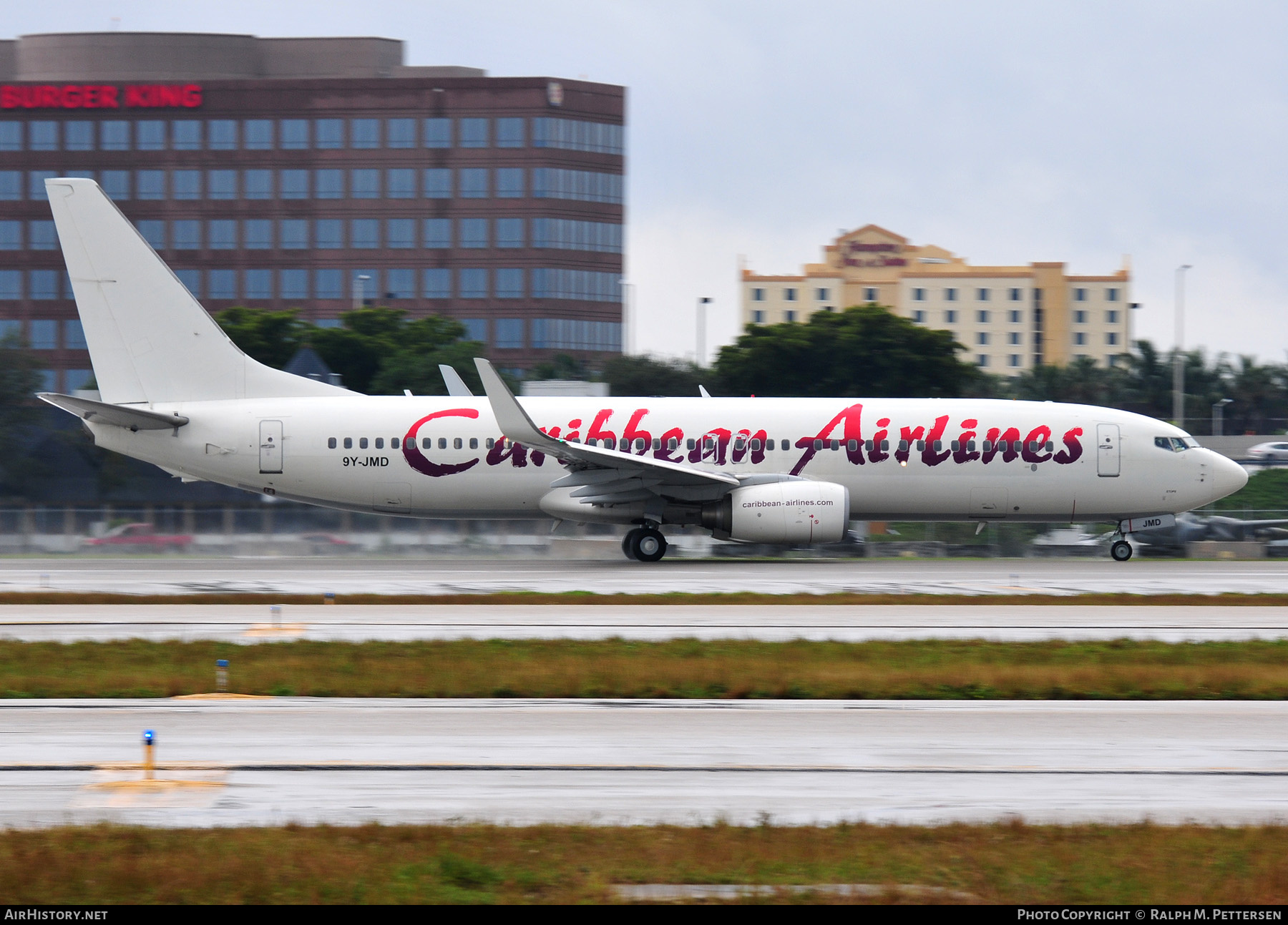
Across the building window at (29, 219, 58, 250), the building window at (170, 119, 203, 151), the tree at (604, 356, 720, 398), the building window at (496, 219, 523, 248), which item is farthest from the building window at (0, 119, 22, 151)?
the tree at (604, 356, 720, 398)

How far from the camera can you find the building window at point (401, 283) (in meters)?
102

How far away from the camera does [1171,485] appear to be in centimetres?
3058

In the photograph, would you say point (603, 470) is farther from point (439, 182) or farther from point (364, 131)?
point (364, 131)

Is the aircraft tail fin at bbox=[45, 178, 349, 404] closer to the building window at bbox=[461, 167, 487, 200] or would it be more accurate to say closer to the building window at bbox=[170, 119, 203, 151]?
the building window at bbox=[461, 167, 487, 200]

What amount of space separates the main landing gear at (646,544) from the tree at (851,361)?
31.5 meters

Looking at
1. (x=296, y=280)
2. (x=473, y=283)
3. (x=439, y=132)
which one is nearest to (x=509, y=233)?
(x=473, y=283)

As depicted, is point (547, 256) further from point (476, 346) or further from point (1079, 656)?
point (1079, 656)

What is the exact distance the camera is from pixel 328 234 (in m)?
102

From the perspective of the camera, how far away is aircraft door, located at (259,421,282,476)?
2989cm

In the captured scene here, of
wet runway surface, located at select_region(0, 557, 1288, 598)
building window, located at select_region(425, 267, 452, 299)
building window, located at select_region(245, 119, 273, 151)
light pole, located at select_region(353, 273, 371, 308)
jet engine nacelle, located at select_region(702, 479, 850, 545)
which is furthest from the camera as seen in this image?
building window, located at select_region(425, 267, 452, 299)

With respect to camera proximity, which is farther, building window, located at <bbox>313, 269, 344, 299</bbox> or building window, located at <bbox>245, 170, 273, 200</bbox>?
building window, located at <bbox>313, 269, 344, 299</bbox>

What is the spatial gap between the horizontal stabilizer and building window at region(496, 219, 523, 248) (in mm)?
73172

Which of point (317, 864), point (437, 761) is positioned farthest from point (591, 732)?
point (317, 864)

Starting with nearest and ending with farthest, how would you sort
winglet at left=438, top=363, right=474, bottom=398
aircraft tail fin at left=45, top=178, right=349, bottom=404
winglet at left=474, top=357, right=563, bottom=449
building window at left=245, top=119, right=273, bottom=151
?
1. winglet at left=474, top=357, right=563, bottom=449
2. aircraft tail fin at left=45, top=178, right=349, bottom=404
3. winglet at left=438, top=363, right=474, bottom=398
4. building window at left=245, top=119, right=273, bottom=151
